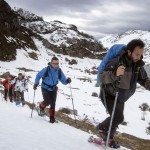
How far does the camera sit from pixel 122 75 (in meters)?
5.80

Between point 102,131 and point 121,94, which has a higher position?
point 121,94

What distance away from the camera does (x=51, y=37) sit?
106m

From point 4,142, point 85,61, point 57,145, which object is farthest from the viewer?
point 85,61

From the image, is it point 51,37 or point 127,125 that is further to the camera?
point 51,37

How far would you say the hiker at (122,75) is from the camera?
223 inches

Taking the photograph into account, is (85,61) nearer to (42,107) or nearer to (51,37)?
(51,37)

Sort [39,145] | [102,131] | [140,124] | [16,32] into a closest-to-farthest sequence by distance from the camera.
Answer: [39,145] → [102,131] → [140,124] → [16,32]

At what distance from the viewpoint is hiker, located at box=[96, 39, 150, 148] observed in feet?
18.6

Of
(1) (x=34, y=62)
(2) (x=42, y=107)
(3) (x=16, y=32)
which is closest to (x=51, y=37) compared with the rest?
(3) (x=16, y=32)

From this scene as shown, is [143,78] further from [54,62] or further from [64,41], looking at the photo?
[64,41]

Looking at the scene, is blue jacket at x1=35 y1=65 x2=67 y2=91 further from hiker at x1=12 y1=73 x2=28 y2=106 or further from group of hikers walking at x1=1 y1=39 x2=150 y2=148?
hiker at x1=12 y1=73 x2=28 y2=106

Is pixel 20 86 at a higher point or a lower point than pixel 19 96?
higher

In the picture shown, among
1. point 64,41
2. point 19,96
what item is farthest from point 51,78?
point 64,41

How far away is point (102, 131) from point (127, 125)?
14231mm
